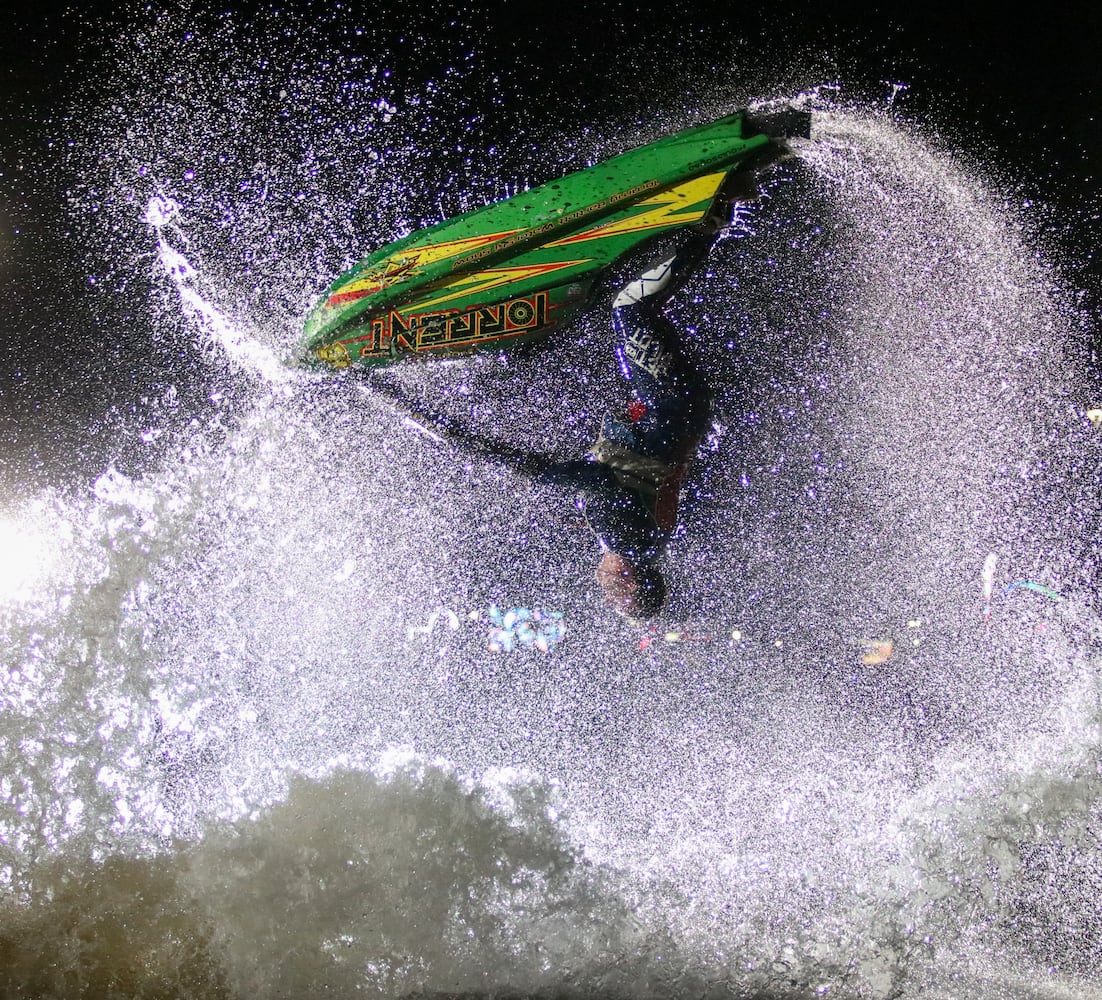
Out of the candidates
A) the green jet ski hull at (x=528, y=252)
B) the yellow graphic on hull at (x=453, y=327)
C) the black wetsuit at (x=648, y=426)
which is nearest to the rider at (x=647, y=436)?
the black wetsuit at (x=648, y=426)

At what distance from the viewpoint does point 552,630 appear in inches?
190

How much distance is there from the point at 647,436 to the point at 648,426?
52mm

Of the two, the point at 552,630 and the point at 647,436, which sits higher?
the point at 647,436

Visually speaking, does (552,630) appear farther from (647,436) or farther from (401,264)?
(401,264)

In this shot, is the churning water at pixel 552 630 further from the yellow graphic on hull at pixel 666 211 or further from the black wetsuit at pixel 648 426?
the yellow graphic on hull at pixel 666 211

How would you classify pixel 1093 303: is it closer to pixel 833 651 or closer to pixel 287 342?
pixel 833 651

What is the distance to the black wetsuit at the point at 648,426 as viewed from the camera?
356 centimetres

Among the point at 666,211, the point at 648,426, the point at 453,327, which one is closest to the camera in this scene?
the point at 666,211

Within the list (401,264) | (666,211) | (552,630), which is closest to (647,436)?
(666,211)

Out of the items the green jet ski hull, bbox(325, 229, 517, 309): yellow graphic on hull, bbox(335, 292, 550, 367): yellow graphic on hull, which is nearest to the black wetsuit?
the green jet ski hull

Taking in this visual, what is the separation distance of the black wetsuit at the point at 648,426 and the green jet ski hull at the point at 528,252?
178 mm

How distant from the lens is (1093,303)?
4617 millimetres

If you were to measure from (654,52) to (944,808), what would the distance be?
4851mm

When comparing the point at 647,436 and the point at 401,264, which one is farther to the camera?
the point at 647,436
